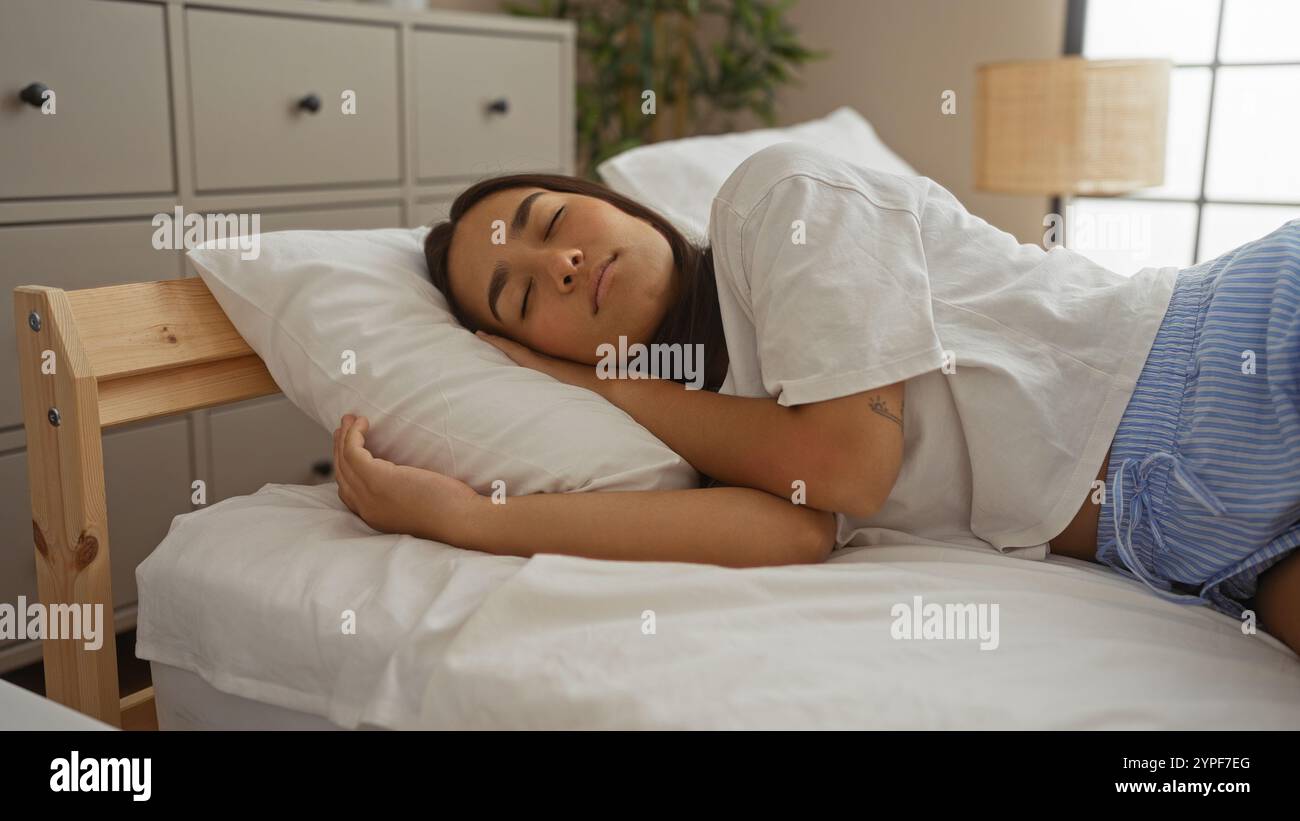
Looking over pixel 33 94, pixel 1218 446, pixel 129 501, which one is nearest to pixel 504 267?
pixel 1218 446

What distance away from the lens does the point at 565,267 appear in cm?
109

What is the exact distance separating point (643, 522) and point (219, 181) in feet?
3.80

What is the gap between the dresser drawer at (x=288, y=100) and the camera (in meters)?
1.72

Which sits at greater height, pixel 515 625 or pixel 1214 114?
pixel 1214 114

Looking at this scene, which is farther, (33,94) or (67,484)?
(33,94)

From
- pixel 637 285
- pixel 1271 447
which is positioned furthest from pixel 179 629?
pixel 1271 447

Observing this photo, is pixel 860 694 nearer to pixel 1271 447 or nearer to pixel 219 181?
pixel 1271 447

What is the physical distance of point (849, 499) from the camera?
97 cm

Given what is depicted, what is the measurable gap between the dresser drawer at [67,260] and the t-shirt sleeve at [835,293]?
1077 millimetres

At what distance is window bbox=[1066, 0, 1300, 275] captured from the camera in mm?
2676

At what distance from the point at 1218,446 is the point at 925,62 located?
2300 millimetres

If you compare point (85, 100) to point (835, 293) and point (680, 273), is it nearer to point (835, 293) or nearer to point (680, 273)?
point (680, 273)

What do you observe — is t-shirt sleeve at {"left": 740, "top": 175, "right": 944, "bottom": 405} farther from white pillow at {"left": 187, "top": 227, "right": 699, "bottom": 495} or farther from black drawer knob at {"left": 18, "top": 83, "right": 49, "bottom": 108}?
black drawer knob at {"left": 18, "top": 83, "right": 49, "bottom": 108}
